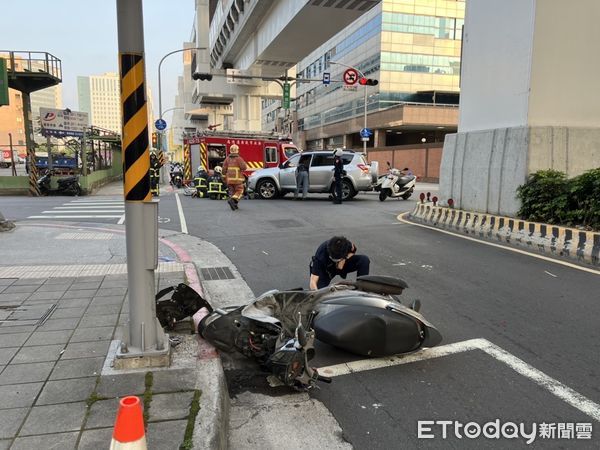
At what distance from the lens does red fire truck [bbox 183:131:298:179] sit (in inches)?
894

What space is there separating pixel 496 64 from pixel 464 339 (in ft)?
27.8

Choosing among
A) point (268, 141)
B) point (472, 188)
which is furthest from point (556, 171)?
point (268, 141)

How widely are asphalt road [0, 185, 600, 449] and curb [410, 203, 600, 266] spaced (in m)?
0.75

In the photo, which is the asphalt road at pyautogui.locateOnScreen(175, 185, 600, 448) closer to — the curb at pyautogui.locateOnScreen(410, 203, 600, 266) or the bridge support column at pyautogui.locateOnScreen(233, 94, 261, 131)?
the curb at pyautogui.locateOnScreen(410, 203, 600, 266)

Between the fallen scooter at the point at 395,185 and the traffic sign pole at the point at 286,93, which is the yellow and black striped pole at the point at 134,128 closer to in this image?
the fallen scooter at the point at 395,185

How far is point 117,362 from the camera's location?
11.1ft

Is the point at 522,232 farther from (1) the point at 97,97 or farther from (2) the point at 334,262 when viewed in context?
(1) the point at 97,97

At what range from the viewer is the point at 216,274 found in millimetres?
6895

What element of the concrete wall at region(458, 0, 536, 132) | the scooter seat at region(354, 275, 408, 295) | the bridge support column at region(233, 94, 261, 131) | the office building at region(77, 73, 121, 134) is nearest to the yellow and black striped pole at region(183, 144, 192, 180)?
the bridge support column at region(233, 94, 261, 131)

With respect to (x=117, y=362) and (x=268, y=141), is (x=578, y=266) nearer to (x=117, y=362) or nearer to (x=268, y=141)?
(x=117, y=362)

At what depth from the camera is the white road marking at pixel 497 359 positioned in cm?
331

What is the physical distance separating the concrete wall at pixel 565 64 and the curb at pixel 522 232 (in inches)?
89.2

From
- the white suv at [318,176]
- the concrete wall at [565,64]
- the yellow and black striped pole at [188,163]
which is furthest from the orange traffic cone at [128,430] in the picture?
the yellow and black striped pole at [188,163]

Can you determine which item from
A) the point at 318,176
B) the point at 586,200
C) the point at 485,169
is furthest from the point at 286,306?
the point at 318,176
